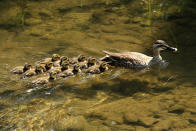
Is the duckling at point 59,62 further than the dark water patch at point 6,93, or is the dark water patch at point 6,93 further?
the duckling at point 59,62

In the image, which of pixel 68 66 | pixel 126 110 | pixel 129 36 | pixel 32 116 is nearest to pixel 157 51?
pixel 129 36

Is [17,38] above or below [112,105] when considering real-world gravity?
above

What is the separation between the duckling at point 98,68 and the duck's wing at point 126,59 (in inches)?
12.9

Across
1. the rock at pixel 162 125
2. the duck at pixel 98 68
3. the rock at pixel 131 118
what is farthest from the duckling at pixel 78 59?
the rock at pixel 162 125

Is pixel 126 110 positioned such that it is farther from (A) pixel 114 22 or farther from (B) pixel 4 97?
(A) pixel 114 22

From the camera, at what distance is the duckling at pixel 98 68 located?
6.57 m

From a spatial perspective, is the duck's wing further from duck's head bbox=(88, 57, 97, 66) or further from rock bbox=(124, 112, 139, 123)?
rock bbox=(124, 112, 139, 123)

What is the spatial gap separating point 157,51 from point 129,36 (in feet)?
4.17

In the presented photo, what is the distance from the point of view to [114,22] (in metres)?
9.30

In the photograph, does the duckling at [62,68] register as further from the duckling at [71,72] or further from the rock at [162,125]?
the rock at [162,125]

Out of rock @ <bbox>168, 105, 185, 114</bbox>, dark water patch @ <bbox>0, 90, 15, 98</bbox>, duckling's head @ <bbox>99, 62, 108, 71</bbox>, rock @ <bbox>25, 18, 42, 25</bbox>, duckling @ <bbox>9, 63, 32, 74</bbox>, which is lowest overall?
rock @ <bbox>168, 105, 185, 114</bbox>

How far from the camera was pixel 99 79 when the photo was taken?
21.2 feet

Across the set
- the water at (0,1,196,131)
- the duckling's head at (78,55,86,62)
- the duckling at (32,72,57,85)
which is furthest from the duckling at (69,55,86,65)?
the duckling at (32,72,57,85)

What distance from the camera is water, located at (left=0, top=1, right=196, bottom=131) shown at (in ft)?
16.4
